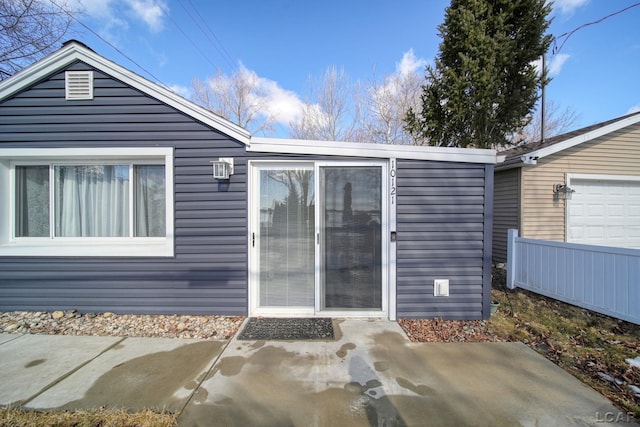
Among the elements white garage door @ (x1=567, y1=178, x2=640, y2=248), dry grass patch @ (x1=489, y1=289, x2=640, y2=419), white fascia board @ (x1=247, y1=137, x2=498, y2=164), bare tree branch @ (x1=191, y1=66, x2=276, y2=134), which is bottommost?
dry grass patch @ (x1=489, y1=289, x2=640, y2=419)

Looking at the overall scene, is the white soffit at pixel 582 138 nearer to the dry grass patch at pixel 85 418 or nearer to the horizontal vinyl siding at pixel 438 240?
the horizontal vinyl siding at pixel 438 240

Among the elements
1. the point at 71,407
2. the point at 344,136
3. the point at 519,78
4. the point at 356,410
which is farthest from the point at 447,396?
the point at 344,136

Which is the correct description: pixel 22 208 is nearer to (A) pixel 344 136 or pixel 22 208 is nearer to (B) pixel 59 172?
(B) pixel 59 172

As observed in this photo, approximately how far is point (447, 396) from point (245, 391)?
169cm

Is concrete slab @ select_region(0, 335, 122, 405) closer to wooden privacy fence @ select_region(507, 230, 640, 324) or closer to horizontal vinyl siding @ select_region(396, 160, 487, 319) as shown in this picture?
horizontal vinyl siding @ select_region(396, 160, 487, 319)

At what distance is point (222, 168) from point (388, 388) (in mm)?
3113

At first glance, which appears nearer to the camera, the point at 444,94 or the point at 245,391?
the point at 245,391

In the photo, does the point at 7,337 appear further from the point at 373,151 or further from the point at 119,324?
the point at 373,151

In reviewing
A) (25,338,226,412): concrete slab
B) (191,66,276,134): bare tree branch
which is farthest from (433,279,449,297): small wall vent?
(191,66,276,134): bare tree branch

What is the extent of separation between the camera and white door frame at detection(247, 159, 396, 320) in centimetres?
355

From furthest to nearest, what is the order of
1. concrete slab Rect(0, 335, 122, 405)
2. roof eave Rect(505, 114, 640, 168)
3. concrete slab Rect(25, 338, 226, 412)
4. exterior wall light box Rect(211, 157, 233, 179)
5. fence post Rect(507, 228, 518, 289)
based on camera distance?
roof eave Rect(505, 114, 640, 168) → fence post Rect(507, 228, 518, 289) → exterior wall light box Rect(211, 157, 233, 179) → concrete slab Rect(0, 335, 122, 405) → concrete slab Rect(25, 338, 226, 412)

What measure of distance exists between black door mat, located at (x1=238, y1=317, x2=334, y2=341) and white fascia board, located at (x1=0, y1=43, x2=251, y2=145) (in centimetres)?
246

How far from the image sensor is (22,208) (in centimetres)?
377

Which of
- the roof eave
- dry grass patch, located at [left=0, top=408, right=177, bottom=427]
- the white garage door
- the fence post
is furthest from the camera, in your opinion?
the white garage door
